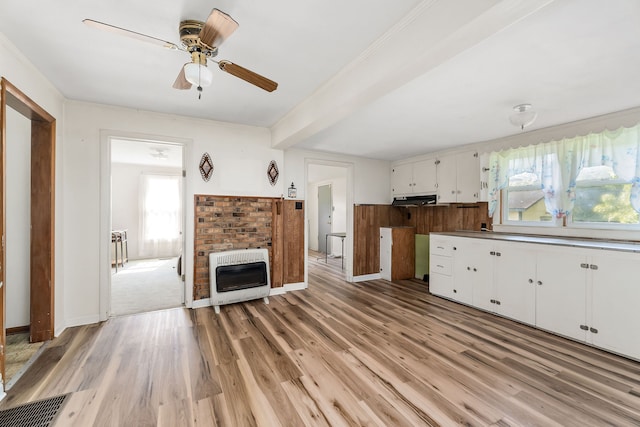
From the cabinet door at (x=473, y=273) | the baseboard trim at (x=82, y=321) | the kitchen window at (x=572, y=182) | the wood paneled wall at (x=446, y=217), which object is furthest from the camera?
the wood paneled wall at (x=446, y=217)

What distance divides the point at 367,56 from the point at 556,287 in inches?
114

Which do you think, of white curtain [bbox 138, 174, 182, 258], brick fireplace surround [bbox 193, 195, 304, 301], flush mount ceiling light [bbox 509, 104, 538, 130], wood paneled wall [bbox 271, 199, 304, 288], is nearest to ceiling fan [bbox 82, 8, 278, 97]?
brick fireplace surround [bbox 193, 195, 304, 301]

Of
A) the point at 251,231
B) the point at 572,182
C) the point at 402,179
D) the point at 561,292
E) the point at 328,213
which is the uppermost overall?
the point at 402,179

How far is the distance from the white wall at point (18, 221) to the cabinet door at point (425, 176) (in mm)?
5202

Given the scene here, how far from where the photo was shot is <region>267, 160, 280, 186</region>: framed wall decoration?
160 inches

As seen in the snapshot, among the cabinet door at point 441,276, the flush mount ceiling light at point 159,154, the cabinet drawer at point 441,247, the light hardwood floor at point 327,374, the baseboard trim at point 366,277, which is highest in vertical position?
the flush mount ceiling light at point 159,154

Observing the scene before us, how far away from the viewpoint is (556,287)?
2.79 metres

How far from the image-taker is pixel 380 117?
10.3ft

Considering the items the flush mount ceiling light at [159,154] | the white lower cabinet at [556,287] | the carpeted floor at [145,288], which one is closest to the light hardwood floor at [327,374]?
the white lower cabinet at [556,287]

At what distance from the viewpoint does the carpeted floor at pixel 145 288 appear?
360cm

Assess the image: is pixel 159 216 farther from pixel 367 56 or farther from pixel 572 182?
pixel 572 182

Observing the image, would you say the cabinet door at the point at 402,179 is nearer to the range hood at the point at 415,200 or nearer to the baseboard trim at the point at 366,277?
the range hood at the point at 415,200

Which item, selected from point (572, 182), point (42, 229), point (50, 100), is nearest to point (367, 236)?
point (572, 182)

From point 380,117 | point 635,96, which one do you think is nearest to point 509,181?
point 635,96
